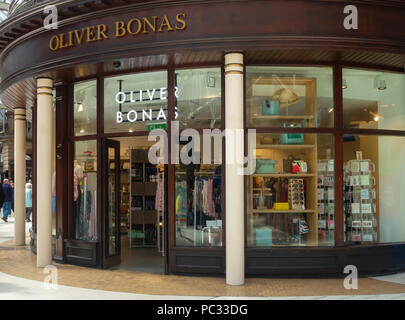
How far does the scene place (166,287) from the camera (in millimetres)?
6758

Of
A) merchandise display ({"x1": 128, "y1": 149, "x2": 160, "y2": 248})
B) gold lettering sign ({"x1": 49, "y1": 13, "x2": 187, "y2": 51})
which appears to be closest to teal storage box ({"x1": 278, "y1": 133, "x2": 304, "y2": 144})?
gold lettering sign ({"x1": 49, "y1": 13, "x2": 187, "y2": 51})

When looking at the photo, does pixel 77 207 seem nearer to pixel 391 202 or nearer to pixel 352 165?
pixel 352 165

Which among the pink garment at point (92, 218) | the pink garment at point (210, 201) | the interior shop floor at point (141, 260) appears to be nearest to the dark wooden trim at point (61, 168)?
the pink garment at point (92, 218)

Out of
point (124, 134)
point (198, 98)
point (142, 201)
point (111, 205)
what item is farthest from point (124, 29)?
point (142, 201)

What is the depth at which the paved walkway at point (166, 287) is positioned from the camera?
20.4ft

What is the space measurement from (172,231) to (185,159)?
1227 millimetres

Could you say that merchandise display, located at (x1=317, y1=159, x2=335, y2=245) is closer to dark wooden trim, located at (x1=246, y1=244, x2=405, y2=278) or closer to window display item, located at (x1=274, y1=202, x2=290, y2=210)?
dark wooden trim, located at (x1=246, y1=244, x2=405, y2=278)

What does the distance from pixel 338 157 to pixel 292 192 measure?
0.96 m

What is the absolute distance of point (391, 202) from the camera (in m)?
8.32

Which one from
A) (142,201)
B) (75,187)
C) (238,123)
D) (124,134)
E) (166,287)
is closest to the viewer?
(166,287)

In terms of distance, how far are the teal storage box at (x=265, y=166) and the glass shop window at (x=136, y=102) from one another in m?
1.73

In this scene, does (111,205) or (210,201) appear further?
(111,205)

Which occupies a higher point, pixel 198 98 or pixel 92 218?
pixel 198 98

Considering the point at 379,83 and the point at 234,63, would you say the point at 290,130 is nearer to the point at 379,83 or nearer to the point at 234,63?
the point at 234,63
